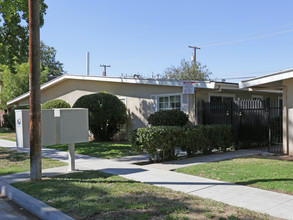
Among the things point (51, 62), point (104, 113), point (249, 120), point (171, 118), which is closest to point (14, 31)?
point (104, 113)

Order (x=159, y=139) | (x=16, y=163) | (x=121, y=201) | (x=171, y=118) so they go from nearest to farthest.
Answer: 1. (x=121, y=201)
2. (x=159, y=139)
3. (x=16, y=163)
4. (x=171, y=118)

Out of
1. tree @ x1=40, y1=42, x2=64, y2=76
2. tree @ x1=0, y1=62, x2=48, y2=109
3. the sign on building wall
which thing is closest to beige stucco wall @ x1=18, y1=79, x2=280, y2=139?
the sign on building wall

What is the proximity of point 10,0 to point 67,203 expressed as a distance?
12751mm

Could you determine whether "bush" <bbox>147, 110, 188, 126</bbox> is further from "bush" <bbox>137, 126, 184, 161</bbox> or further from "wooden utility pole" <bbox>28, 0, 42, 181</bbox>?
"wooden utility pole" <bbox>28, 0, 42, 181</bbox>

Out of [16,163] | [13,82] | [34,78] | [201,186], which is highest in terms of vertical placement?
[13,82]

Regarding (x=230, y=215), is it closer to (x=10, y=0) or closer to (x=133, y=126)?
(x=133, y=126)

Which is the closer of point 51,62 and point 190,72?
point 190,72

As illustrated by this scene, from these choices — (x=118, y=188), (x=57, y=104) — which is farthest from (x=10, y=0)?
(x=118, y=188)

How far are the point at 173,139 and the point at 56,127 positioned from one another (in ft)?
11.8

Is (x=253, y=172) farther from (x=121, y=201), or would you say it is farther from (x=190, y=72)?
(x=190, y=72)

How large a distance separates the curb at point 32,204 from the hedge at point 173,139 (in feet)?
12.9

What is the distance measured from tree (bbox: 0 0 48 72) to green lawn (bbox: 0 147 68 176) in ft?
23.3

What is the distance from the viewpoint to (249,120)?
11.5 meters

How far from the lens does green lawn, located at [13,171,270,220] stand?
4.48 meters
